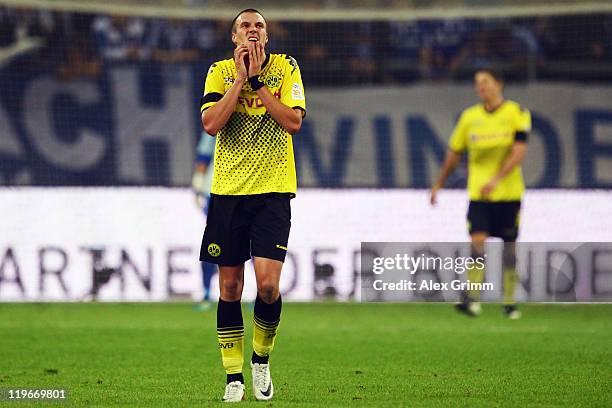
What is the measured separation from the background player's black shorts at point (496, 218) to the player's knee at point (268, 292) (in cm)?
604

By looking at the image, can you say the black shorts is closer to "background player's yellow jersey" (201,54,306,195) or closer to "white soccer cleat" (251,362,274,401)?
"background player's yellow jersey" (201,54,306,195)

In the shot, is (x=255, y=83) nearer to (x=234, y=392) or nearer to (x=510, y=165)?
(x=234, y=392)

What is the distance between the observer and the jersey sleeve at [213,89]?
21.4 feet

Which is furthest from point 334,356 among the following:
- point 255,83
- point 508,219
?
point 508,219

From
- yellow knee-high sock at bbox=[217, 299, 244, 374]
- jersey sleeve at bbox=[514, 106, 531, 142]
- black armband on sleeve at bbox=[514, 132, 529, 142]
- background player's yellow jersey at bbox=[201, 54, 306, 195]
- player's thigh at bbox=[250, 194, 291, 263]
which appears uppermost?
background player's yellow jersey at bbox=[201, 54, 306, 195]

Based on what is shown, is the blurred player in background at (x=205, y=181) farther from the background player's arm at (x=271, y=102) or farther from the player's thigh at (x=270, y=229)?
the background player's arm at (x=271, y=102)

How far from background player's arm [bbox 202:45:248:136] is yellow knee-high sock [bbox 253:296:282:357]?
972 millimetres

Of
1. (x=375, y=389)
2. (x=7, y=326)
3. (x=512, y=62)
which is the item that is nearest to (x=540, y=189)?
(x=512, y=62)

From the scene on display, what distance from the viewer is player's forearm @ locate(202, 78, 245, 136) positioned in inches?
248

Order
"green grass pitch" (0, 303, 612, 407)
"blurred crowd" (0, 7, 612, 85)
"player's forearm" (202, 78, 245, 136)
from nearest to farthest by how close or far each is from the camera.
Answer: "player's forearm" (202, 78, 245, 136)
"green grass pitch" (0, 303, 612, 407)
"blurred crowd" (0, 7, 612, 85)

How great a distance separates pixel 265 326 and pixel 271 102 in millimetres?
1194

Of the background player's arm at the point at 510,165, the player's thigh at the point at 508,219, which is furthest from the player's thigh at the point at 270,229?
the player's thigh at the point at 508,219

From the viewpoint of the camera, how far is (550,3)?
19422mm

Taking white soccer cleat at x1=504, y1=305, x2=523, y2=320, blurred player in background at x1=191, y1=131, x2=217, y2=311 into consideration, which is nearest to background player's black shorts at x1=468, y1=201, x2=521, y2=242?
white soccer cleat at x1=504, y1=305, x2=523, y2=320
